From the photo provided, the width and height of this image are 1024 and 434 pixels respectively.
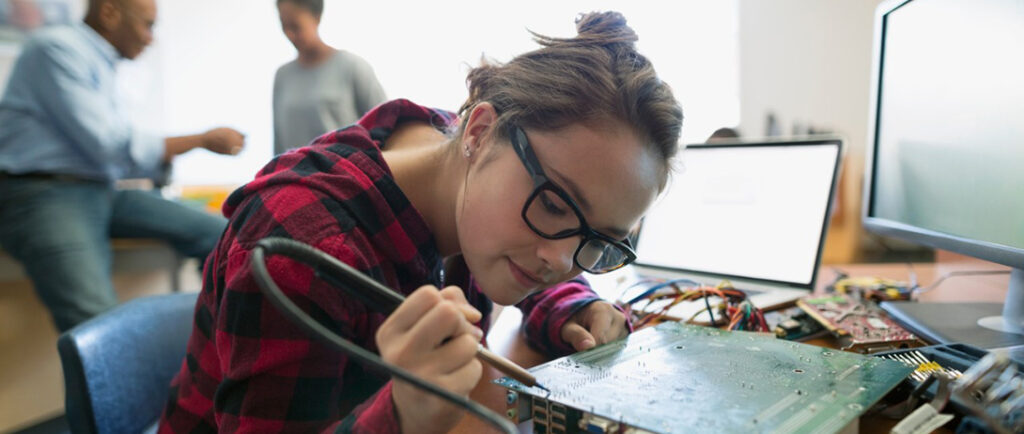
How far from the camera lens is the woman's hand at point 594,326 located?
77 cm

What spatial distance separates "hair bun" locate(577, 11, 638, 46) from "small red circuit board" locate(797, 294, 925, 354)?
1.57ft

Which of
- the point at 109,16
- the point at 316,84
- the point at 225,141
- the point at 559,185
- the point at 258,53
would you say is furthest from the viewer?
the point at 258,53

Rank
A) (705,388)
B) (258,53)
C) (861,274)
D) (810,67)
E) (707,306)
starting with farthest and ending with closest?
(810,67) < (258,53) < (861,274) < (707,306) < (705,388)

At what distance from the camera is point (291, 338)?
53 cm

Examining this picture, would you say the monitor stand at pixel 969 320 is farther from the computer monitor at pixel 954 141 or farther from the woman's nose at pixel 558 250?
the woman's nose at pixel 558 250

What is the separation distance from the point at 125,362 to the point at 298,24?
61.4 inches

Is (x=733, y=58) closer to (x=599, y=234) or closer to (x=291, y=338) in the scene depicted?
(x=599, y=234)

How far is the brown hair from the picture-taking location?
675 mm

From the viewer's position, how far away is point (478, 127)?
74 cm

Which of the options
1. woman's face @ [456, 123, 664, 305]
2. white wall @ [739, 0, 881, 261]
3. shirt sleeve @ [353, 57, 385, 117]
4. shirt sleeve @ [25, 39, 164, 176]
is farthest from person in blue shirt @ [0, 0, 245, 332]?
white wall @ [739, 0, 881, 261]

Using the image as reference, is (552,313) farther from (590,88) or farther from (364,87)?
(364,87)

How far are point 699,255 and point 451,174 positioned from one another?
0.68m

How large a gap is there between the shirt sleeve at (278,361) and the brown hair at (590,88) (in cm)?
29

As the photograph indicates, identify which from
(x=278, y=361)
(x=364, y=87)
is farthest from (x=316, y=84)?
(x=278, y=361)
